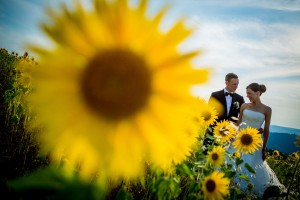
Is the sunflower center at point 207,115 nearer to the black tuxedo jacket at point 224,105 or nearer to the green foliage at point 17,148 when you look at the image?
the green foliage at point 17,148

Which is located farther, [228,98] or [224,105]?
[228,98]

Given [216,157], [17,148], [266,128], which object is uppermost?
[266,128]

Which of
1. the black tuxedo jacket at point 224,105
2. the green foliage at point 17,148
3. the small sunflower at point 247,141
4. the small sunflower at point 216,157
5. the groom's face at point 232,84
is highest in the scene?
the groom's face at point 232,84

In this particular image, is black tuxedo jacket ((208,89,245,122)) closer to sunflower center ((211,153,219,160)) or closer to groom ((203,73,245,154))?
groom ((203,73,245,154))

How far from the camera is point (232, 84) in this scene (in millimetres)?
5508

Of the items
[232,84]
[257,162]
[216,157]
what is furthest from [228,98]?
[216,157]

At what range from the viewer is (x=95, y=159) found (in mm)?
585

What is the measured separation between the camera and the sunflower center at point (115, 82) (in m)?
0.61

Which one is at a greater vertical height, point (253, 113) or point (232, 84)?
point (232, 84)

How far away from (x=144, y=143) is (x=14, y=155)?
246 cm

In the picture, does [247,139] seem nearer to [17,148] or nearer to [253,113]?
[253,113]

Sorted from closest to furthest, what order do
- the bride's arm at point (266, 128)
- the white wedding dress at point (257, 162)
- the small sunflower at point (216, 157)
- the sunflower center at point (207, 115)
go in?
1. the small sunflower at point (216, 157)
2. the sunflower center at point (207, 115)
3. the white wedding dress at point (257, 162)
4. the bride's arm at point (266, 128)

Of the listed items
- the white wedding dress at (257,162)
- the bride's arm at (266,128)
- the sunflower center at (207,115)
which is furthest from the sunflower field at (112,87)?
the bride's arm at (266,128)

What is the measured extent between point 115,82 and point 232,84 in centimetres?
526
